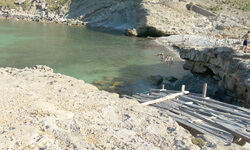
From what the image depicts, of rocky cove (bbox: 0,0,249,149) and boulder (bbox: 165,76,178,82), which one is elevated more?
rocky cove (bbox: 0,0,249,149)

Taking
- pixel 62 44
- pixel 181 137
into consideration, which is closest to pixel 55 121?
pixel 181 137

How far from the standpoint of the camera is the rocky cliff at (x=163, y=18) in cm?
5444

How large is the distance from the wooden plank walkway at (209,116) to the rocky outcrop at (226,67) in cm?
355

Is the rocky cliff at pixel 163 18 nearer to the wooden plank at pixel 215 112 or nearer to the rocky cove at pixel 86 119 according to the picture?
the rocky cove at pixel 86 119

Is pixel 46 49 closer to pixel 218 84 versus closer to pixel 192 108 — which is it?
pixel 218 84

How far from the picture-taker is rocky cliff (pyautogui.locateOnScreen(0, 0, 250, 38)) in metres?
54.4

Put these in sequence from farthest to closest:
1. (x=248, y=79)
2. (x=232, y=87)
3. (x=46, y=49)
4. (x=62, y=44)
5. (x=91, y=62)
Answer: (x=62, y=44) < (x=46, y=49) < (x=91, y=62) < (x=232, y=87) < (x=248, y=79)

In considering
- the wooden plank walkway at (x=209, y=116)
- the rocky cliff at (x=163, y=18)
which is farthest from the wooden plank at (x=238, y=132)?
the rocky cliff at (x=163, y=18)

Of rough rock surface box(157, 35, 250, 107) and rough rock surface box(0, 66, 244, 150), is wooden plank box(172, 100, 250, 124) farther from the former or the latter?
→ rough rock surface box(157, 35, 250, 107)

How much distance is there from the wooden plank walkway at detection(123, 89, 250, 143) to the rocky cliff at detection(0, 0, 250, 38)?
4251 cm

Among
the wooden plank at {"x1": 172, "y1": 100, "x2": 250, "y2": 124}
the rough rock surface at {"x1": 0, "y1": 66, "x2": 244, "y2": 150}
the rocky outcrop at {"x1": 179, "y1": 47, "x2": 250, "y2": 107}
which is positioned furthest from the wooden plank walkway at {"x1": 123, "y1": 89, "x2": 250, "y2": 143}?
the rocky outcrop at {"x1": 179, "y1": 47, "x2": 250, "y2": 107}

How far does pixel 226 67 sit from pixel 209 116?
737cm

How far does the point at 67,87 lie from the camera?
34.8 feet

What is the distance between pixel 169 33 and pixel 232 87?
4146cm
